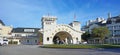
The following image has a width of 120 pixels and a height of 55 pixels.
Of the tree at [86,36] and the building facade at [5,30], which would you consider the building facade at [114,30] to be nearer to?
the tree at [86,36]

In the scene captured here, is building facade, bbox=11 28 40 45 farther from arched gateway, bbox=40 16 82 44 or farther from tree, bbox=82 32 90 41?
tree, bbox=82 32 90 41

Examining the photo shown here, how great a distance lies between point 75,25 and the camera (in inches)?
3366

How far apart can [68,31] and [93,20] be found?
52.8 m

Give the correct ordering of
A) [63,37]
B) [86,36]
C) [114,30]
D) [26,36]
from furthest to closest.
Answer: [86,36], [26,36], [114,30], [63,37]

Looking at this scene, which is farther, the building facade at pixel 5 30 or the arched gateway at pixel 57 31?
the building facade at pixel 5 30

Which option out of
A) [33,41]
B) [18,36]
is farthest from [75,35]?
[18,36]

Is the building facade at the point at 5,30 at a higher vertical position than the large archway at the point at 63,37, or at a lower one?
higher

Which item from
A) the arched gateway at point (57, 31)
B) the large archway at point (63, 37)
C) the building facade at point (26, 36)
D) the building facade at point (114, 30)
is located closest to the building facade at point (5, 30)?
the building facade at point (26, 36)

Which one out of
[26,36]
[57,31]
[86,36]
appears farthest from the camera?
[86,36]

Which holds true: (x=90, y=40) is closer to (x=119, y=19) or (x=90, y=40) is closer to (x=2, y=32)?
(x=119, y=19)

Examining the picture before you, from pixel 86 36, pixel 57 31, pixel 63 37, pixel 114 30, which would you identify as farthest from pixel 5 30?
pixel 114 30

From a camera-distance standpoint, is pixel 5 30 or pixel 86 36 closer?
pixel 86 36

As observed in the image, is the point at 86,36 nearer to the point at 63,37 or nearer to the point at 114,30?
the point at 114,30

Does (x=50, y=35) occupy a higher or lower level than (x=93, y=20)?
lower
